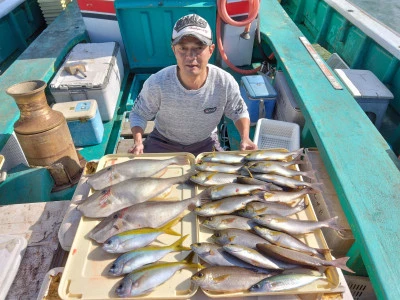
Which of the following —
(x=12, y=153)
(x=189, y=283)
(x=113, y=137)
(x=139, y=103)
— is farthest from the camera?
(x=113, y=137)

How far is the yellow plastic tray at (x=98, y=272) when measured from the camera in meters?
1.52

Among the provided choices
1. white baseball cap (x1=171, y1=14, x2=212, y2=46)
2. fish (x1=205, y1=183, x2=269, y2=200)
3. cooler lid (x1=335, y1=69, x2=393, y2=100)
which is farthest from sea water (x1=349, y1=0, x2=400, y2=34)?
fish (x1=205, y1=183, x2=269, y2=200)

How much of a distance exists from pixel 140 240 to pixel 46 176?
6.09ft

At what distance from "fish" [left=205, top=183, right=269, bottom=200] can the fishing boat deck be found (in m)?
0.72

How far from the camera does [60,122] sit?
3.09 metres

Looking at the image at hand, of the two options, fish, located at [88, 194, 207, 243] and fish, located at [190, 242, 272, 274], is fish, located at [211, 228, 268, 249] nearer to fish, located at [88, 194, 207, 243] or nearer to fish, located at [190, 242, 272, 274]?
fish, located at [190, 242, 272, 274]

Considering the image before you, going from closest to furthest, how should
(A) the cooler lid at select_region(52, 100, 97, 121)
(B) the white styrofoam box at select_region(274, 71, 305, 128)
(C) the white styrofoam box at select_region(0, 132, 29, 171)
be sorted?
(C) the white styrofoam box at select_region(0, 132, 29, 171) < (B) the white styrofoam box at select_region(274, 71, 305, 128) < (A) the cooler lid at select_region(52, 100, 97, 121)

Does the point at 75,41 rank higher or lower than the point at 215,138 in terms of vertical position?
higher

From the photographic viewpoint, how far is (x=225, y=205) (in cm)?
193

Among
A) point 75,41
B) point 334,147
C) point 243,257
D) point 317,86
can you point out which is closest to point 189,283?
point 243,257

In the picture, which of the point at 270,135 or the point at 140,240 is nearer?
the point at 140,240

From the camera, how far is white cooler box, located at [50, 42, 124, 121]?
396cm

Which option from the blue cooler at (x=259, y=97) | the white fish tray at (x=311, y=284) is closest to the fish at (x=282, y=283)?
the white fish tray at (x=311, y=284)

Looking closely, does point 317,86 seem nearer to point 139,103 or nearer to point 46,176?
point 139,103
